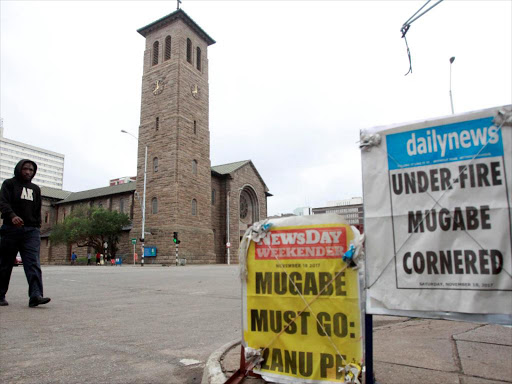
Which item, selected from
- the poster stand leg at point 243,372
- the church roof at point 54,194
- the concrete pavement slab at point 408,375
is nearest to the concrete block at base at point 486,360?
the concrete pavement slab at point 408,375

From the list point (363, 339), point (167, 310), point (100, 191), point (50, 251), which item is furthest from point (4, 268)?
point (50, 251)

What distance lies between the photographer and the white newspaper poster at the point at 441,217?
1664mm

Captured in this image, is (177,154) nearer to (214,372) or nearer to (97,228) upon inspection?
(97,228)

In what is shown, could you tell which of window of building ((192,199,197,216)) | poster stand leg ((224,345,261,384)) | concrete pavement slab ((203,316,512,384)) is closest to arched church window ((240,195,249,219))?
window of building ((192,199,197,216))

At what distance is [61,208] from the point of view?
56.3 meters

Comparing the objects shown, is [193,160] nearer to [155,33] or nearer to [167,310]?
[155,33]

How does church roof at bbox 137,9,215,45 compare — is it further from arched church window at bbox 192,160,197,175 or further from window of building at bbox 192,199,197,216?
window of building at bbox 192,199,197,216

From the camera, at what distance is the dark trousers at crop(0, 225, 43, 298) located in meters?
5.04

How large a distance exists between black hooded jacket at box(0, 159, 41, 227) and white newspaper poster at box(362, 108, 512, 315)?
490 cm

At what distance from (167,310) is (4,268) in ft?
7.65

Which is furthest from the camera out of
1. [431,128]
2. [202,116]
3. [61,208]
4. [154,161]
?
[61,208]

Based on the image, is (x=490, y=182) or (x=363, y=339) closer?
(x=490, y=182)

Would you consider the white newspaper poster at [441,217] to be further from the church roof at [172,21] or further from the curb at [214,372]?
the church roof at [172,21]

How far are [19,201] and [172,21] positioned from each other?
126 feet
